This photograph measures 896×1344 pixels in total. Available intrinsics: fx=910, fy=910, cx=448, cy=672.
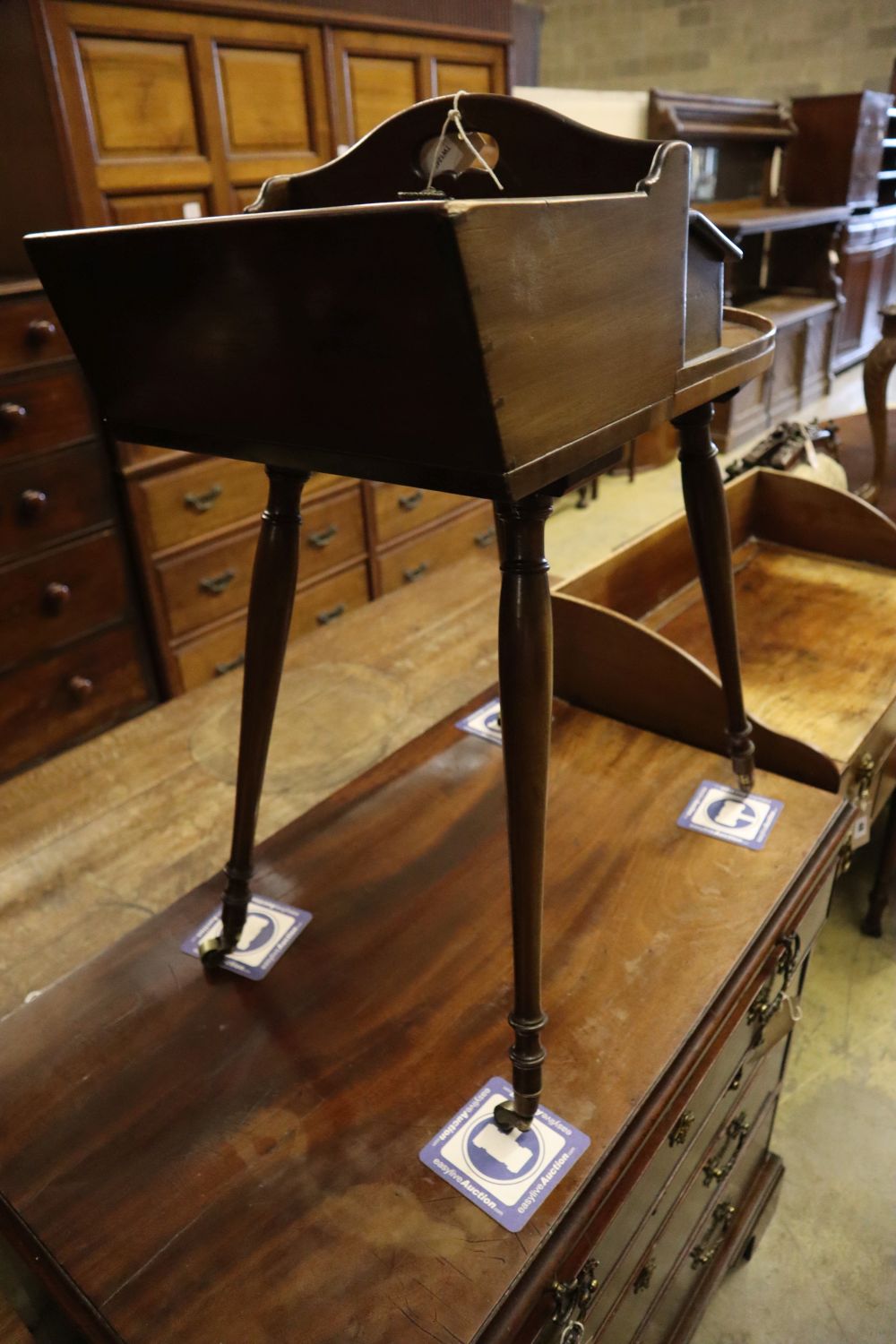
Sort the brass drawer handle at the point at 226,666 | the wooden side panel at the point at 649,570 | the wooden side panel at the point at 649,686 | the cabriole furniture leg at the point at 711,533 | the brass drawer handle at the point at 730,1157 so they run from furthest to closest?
the brass drawer handle at the point at 226,666 < the wooden side panel at the point at 649,570 < the wooden side panel at the point at 649,686 < the brass drawer handle at the point at 730,1157 < the cabriole furniture leg at the point at 711,533

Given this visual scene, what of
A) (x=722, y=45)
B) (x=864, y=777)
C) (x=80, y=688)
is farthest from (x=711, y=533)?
(x=722, y=45)

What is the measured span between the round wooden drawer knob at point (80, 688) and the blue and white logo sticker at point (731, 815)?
59.2 inches

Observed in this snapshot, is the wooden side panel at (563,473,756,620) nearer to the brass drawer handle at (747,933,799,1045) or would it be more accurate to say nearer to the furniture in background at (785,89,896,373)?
the brass drawer handle at (747,933,799,1045)

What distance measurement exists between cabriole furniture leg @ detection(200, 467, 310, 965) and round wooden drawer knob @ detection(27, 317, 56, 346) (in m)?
1.30

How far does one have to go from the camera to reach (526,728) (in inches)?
25.7

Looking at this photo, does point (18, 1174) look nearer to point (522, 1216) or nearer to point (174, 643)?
point (522, 1216)

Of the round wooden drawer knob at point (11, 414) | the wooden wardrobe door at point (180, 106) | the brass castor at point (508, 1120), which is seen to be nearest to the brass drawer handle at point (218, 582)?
the round wooden drawer knob at point (11, 414)

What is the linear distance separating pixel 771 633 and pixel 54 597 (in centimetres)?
149

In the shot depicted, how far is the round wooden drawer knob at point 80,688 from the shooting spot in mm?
2092

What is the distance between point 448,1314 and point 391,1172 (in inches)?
4.6

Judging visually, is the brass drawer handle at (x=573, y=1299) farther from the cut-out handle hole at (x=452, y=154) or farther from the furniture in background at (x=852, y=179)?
the furniture in background at (x=852, y=179)

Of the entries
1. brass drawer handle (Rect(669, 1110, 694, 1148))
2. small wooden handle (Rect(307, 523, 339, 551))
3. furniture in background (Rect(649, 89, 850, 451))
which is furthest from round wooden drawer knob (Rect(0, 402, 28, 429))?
furniture in background (Rect(649, 89, 850, 451))

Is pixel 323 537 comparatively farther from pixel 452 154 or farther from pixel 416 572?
pixel 452 154

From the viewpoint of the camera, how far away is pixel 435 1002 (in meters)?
0.89
